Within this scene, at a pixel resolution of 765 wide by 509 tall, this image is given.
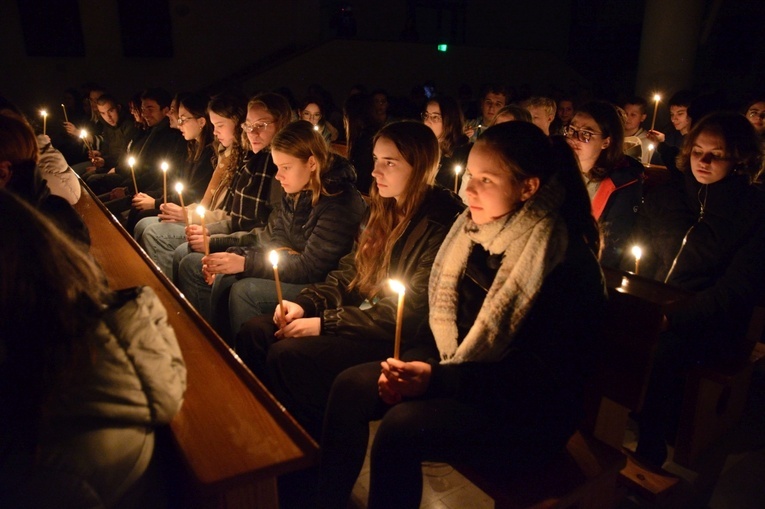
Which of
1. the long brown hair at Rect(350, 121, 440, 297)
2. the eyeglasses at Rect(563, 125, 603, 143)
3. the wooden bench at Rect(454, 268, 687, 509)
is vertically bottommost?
the wooden bench at Rect(454, 268, 687, 509)

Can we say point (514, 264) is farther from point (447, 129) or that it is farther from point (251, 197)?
point (447, 129)

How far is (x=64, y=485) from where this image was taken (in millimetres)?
1151

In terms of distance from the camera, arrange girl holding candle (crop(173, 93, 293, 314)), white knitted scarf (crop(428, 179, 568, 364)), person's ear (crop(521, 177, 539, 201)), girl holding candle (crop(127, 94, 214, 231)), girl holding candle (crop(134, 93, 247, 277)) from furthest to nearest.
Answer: girl holding candle (crop(127, 94, 214, 231)), girl holding candle (crop(134, 93, 247, 277)), girl holding candle (crop(173, 93, 293, 314)), person's ear (crop(521, 177, 539, 201)), white knitted scarf (crop(428, 179, 568, 364))

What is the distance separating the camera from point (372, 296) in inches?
107

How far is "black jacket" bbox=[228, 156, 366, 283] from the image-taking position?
3057mm

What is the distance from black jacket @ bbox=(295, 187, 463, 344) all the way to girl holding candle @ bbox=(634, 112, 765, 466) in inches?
42.2

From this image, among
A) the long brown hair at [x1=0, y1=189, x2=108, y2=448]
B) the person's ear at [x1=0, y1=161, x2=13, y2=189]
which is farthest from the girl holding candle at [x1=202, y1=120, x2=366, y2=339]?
the long brown hair at [x1=0, y1=189, x2=108, y2=448]

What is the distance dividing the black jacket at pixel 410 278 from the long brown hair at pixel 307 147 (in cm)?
81

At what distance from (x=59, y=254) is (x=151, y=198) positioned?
4.01 meters

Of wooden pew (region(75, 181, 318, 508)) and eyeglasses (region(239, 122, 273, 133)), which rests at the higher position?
eyeglasses (region(239, 122, 273, 133))

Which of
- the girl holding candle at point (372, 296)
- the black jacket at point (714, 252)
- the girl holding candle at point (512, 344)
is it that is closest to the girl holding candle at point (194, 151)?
A: the girl holding candle at point (372, 296)

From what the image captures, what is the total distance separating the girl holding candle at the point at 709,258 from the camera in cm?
249

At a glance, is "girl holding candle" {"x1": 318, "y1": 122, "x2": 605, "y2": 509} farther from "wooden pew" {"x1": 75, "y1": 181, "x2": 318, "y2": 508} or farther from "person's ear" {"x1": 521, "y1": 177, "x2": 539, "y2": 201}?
"wooden pew" {"x1": 75, "y1": 181, "x2": 318, "y2": 508}

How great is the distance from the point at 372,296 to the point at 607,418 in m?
1.18
